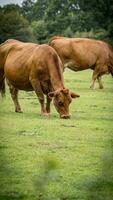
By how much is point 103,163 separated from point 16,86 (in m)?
10.4

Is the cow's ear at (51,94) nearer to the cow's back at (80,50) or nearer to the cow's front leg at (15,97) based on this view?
the cow's front leg at (15,97)

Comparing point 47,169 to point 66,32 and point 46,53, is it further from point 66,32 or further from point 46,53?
point 66,32

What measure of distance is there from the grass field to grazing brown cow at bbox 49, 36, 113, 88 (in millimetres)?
6365

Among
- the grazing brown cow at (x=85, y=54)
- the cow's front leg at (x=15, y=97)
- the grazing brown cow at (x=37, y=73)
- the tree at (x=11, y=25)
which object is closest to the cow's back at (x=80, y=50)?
the grazing brown cow at (x=85, y=54)

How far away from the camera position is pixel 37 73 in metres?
12.3

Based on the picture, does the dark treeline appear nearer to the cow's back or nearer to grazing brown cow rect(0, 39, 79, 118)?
the cow's back

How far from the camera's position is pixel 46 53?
12.3m

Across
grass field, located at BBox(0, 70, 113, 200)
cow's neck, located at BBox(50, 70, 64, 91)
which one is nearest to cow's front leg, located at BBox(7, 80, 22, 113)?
grass field, located at BBox(0, 70, 113, 200)

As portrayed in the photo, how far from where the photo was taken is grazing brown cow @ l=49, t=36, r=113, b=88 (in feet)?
69.0

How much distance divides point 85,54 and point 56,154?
14.6m

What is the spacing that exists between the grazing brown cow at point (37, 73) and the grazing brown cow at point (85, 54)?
7.33 meters

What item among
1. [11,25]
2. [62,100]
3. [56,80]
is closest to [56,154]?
[62,100]

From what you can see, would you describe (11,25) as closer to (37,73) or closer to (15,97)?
(15,97)

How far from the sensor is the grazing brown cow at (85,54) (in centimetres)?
2103
